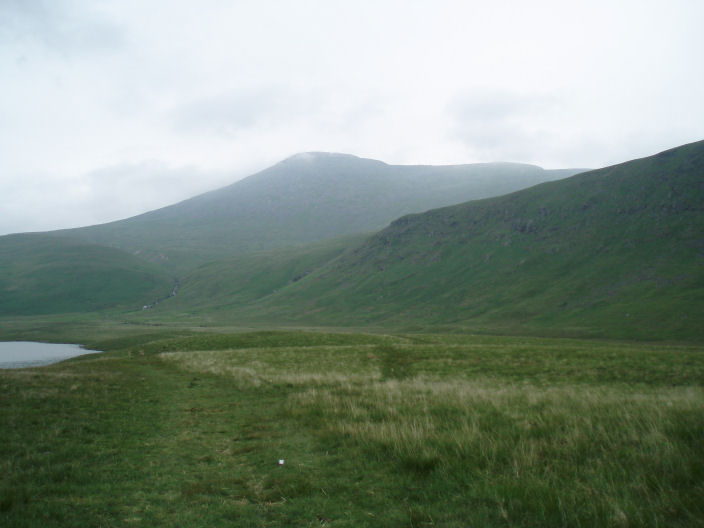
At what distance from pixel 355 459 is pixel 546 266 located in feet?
446

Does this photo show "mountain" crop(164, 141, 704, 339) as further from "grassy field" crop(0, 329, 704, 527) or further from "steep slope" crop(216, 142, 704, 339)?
"grassy field" crop(0, 329, 704, 527)

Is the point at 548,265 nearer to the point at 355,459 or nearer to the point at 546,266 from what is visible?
the point at 546,266

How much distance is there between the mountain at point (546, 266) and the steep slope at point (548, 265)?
1.35ft

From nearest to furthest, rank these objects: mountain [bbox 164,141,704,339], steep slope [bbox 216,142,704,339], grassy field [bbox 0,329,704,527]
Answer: grassy field [bbox 0,329,704,527] < mountain [bbox 164,141,704,339] < steep slope [bbox 216,142,704,339]

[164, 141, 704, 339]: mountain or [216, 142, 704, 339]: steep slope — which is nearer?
[164, 141, 704, 339]: mountain

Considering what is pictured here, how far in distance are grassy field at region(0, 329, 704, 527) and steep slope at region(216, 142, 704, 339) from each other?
269 feet

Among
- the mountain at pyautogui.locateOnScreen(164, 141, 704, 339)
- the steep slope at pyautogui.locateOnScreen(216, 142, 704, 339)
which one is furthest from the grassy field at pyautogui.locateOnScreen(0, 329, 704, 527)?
the steep slope at pyautogui.locateOnScreen(216, 142, 704, 339)

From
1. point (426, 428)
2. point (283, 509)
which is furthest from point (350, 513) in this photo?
point (426, 428)

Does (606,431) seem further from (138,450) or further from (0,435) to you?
(0,435)

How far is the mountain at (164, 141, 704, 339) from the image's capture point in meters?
97.1

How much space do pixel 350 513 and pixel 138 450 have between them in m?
7.06

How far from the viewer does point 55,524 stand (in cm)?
634

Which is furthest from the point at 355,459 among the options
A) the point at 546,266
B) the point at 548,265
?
the point at 548,265

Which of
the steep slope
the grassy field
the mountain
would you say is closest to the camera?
the grassy field
